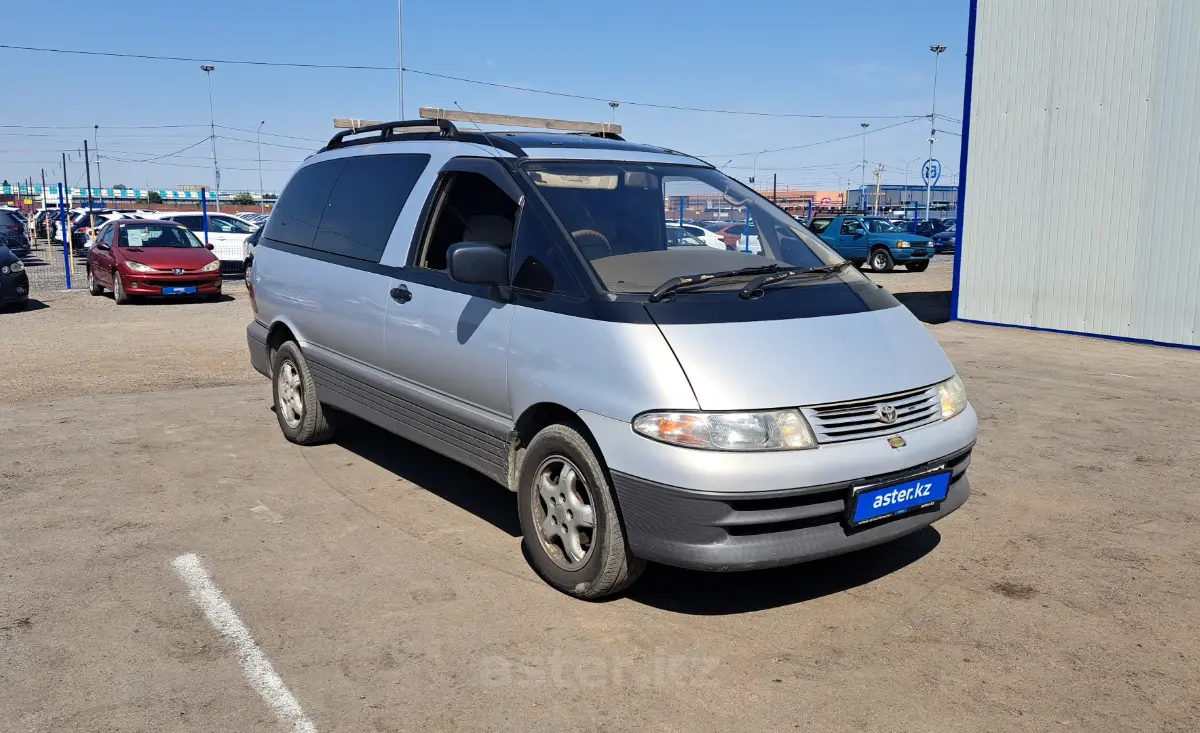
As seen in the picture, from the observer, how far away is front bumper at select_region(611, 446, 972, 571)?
11.8 ft

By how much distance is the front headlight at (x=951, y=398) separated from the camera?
13.7ft

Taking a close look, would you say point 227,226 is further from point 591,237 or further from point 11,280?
point 591,237

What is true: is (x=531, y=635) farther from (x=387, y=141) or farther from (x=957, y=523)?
(x=387, y=141)

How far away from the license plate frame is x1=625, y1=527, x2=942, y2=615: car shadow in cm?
38

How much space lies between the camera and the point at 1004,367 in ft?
33.3

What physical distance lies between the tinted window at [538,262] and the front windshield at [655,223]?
0.11 meters

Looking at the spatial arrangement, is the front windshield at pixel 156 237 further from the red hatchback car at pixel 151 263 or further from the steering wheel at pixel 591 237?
the steering wheel at pixel 591 237

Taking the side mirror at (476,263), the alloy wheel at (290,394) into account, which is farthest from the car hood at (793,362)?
the alloy wheel at (290,394)

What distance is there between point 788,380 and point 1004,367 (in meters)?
7.35

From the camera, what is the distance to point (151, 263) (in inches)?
645

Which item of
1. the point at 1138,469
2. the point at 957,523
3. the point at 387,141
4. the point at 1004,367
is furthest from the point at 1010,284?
the point at 387,141

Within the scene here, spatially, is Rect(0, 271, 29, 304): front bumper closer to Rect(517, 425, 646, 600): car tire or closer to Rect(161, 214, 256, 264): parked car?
Rect(161, 214, 256, 264): parked car

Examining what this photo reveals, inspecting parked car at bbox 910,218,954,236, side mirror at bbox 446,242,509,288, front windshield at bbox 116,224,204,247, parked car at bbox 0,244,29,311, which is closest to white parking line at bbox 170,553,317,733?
side mirror at bbox 446,242,509,288

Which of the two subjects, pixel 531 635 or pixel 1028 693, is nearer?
pixel 1028 693
